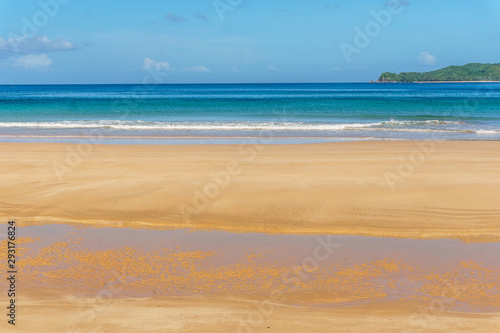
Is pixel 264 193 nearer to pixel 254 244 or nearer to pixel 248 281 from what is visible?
pixel 254 244

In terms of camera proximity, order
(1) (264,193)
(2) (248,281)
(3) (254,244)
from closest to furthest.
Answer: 1. (2) (248,281)
2. (3) (254,244)
3. (1) (264,193)

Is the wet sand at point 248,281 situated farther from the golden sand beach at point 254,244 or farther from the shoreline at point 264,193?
the shoreline at point 264,193

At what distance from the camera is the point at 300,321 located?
5.10m

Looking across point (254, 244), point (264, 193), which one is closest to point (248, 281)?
point (254, 244)

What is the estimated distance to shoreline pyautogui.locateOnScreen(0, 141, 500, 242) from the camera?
859 cm

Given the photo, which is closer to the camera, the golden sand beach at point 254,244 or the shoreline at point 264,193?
the golden sand beach at point 254,244

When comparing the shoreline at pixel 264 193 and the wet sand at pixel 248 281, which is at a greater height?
the shoreline at pixel 264 193

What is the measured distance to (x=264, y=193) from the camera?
33.2ft

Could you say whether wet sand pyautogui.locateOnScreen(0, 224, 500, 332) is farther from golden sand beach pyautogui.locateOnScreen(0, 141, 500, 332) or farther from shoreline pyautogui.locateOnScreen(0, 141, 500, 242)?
shoreline pyautogui.locateOnScreen(0, 141, 500, 242)

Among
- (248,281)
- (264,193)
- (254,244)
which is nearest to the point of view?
(248,281)

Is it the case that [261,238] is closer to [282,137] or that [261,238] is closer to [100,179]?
[100,179]

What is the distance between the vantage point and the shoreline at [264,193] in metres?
8.59

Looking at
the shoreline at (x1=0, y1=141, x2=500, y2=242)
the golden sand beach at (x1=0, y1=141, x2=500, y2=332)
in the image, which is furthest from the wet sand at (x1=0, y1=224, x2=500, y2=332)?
the shoreline at (x1=0, y1=141, x2=500, y2=242)

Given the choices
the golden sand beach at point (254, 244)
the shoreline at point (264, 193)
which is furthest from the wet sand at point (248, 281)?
the shoreline at point (264, 193)
